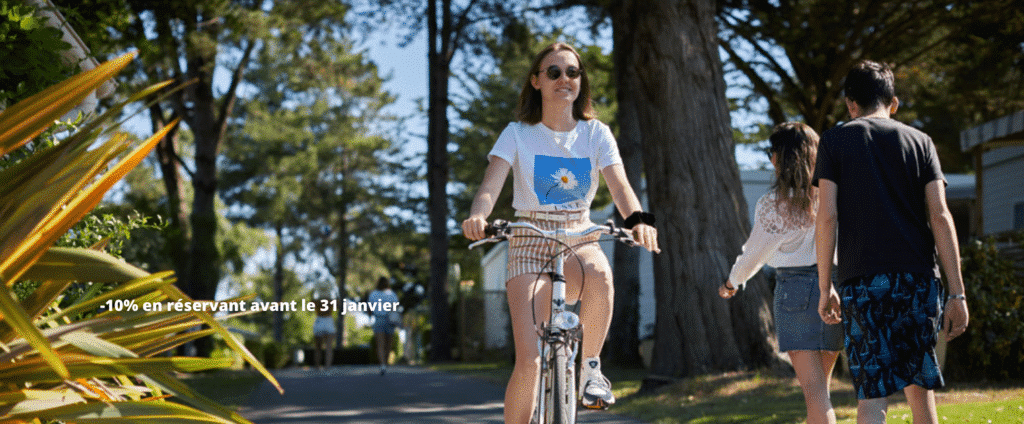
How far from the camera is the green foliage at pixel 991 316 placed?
33.8 ft

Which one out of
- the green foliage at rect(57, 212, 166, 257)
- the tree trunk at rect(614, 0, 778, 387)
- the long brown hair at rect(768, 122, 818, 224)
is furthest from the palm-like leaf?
the tree trunk at rect(614, 0, 778, 387)

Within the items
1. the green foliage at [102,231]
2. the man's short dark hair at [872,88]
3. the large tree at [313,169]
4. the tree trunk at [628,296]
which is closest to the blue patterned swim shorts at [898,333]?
the man's short dark hair at [872,88]

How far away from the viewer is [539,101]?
4.65 meters

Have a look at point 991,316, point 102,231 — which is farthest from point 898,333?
point 991,316

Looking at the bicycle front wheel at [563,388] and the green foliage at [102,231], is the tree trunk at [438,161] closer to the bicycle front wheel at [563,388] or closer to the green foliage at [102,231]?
the green foliage at [102,231]

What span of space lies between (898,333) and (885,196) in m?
0.51

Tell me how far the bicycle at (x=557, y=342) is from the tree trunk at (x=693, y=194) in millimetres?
7095

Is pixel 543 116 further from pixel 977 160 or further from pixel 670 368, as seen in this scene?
pixel 977 160

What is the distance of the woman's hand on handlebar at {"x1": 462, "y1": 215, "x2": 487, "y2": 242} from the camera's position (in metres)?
3.83

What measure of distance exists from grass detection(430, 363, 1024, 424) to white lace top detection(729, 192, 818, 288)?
7.70 feet

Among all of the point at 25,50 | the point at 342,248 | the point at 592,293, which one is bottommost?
the point at 592,293

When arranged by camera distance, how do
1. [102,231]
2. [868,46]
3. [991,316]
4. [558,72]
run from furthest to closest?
[868,46], [991,316], [102,231], [558,72]

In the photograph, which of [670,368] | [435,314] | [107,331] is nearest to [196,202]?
[435,314]

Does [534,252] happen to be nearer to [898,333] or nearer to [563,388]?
[563,388]
